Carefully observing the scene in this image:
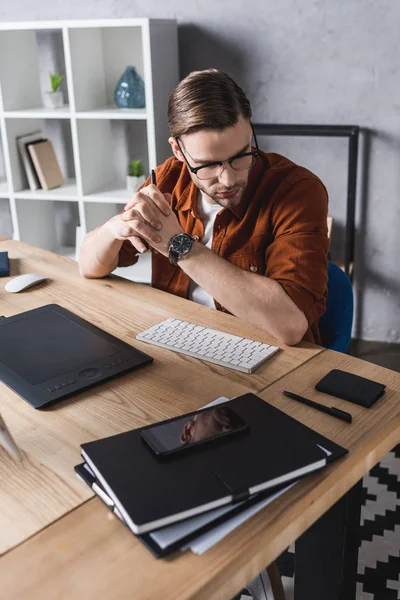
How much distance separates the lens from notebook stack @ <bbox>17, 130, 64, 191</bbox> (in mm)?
3145

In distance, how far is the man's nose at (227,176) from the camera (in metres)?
1.46

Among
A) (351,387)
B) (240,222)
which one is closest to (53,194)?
(240,222)

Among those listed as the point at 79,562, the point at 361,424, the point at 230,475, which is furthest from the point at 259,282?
the point at 79,562

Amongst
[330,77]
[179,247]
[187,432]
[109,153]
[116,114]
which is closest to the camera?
[187,432]

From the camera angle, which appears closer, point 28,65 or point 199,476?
point 199,476

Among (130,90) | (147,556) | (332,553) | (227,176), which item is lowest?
(332,553)

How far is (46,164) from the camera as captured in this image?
125 inches

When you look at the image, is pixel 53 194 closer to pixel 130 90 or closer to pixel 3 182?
pixel 3 182

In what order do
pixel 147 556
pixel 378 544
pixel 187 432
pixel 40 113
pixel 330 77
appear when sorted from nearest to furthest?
pixel 147 556 < pixel 187 432 < pixel 378 544 < pixel 330 77 < pixel 40 113

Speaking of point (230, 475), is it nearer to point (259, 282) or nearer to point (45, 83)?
point (259, 282)

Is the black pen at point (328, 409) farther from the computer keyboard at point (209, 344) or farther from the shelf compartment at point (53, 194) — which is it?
the shelf compartment at point (53, 194)

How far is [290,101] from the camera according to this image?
9.18 ft

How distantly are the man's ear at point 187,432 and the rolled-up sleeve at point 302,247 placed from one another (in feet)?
1.69

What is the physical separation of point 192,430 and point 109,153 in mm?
2507
